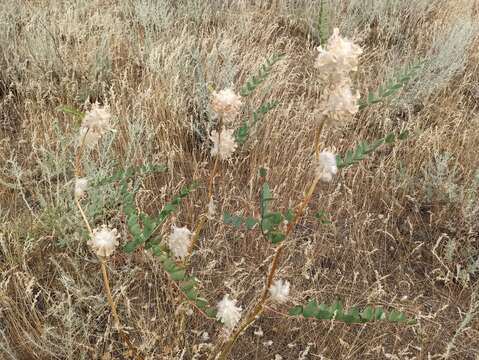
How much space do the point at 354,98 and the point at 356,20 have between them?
10.2ft

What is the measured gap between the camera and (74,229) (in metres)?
1.85

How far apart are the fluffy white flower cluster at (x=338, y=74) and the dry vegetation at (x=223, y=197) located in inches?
31.7

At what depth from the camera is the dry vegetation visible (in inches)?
64.1

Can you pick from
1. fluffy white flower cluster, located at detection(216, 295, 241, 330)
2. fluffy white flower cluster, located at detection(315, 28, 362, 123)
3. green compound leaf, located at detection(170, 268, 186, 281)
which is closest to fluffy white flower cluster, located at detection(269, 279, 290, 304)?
fluffy white flower cluster, located at detection(216, 295, 241, 330)

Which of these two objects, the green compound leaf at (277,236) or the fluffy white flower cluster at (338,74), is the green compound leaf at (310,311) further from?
the fluffy white flower cluster at (338,74)

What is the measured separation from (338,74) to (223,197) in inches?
48.9

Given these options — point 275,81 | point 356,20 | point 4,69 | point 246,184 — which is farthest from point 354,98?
point 356,20

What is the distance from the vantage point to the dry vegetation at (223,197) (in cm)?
163

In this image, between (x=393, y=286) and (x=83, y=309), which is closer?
(x=83, y=309)

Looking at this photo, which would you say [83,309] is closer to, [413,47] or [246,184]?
[246,184]

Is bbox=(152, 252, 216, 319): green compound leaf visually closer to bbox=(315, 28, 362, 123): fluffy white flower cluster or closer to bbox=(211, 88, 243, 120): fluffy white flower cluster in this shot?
bbox=(211, 88, 243, 120): fluffy white flower cluster

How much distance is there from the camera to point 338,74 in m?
0.95

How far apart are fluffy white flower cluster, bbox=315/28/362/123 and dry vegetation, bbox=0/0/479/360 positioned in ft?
2.64

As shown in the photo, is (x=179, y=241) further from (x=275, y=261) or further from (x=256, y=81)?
(x=256, y=81)
